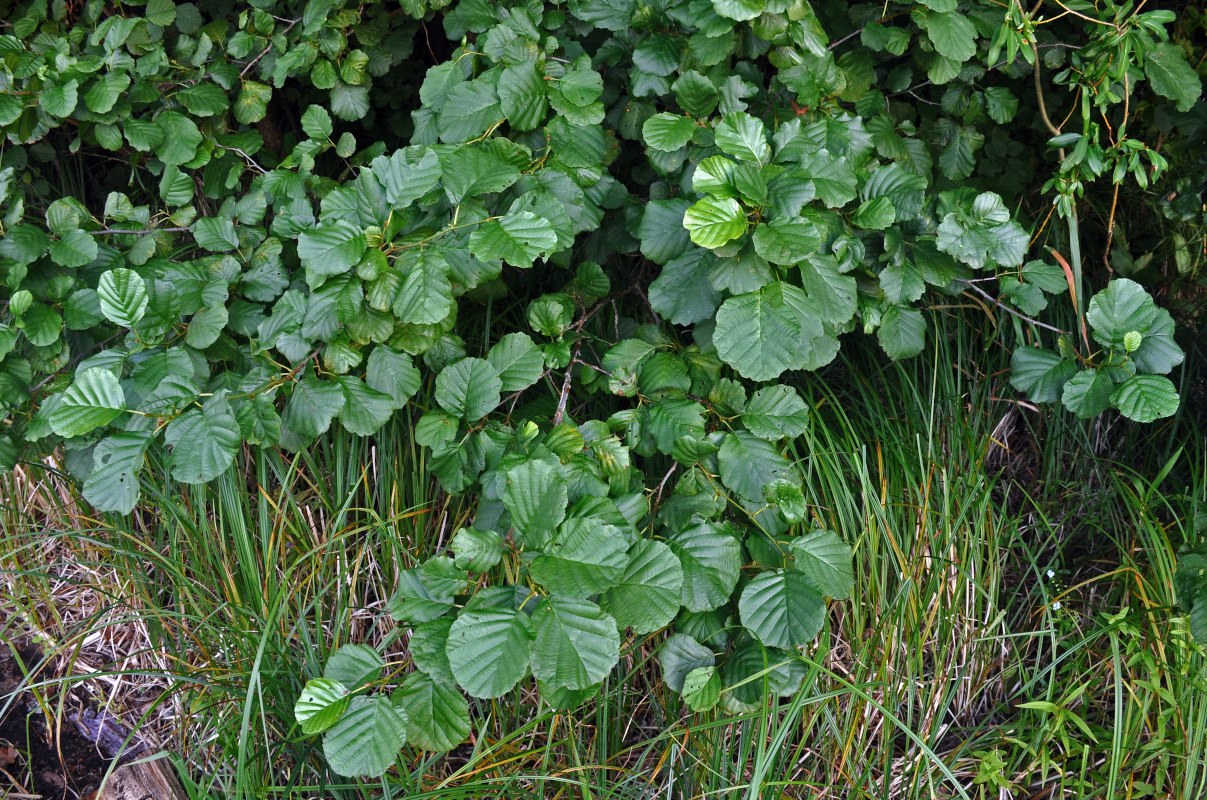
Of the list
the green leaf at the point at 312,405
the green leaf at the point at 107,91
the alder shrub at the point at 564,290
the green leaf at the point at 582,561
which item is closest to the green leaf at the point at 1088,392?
the alder shrub at the point at 564,290

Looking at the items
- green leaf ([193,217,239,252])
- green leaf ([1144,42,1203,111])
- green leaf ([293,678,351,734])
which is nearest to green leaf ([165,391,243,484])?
green leaf ([293,678,351,734])

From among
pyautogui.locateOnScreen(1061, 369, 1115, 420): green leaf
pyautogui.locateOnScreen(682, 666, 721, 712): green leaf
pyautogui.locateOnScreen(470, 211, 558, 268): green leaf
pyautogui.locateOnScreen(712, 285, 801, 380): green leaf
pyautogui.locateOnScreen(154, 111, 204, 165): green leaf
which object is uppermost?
pyautogui.locateOnScreen(154, 111, 204, 165): green leaf

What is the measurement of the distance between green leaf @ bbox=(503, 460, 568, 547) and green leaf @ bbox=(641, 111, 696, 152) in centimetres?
57

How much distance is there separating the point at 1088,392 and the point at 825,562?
54 cm

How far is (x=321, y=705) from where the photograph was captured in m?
1.04

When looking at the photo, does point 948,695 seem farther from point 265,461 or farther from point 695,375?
point 265,461

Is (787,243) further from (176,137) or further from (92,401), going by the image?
(176,137)

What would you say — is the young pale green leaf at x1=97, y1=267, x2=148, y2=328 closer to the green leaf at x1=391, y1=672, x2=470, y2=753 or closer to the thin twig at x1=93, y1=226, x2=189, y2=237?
the thin twig at x1=93, y1=226, x2=189, y2=237

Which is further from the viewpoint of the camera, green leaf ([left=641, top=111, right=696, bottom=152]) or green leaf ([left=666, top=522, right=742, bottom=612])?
green leaf ([left=641, top=111, right=696, bottom=152])

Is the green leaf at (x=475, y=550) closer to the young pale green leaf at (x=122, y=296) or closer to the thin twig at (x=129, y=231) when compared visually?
the young pale green leaf at (x=122, y=296)

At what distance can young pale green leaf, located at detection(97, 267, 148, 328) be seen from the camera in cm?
129

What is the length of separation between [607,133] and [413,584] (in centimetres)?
91

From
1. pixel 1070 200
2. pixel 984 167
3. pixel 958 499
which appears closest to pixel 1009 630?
pixel 958 499

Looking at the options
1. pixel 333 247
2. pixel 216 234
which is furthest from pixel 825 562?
pixel 216 234
